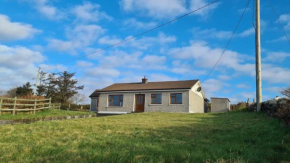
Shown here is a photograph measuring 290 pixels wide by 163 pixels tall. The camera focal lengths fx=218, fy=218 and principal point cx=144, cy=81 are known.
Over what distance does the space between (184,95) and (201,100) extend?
630 cm

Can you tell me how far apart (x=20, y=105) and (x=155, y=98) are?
13.9m

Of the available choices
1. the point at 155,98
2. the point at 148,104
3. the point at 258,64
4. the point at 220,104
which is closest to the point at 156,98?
the point at 155,98

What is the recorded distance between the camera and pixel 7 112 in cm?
1678

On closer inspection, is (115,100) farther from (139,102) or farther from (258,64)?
(258,64)

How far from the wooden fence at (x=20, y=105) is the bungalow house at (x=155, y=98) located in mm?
8432

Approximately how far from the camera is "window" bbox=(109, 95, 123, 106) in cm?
2789

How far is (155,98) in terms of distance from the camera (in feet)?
84.2

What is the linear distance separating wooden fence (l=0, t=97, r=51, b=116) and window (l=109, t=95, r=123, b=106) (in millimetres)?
8413

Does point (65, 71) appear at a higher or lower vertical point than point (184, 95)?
higher

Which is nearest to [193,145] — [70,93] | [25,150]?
[25,150]

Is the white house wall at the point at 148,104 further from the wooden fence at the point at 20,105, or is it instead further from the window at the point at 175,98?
the wooden fence at the point at 20,105

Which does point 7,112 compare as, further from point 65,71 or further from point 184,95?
point 65,71

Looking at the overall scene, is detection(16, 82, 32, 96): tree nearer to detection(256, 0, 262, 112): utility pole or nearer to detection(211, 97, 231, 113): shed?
detection(211, 97, 231, 113): shed

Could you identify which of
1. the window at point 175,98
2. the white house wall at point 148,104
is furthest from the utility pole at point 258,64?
the window at point 175,98
